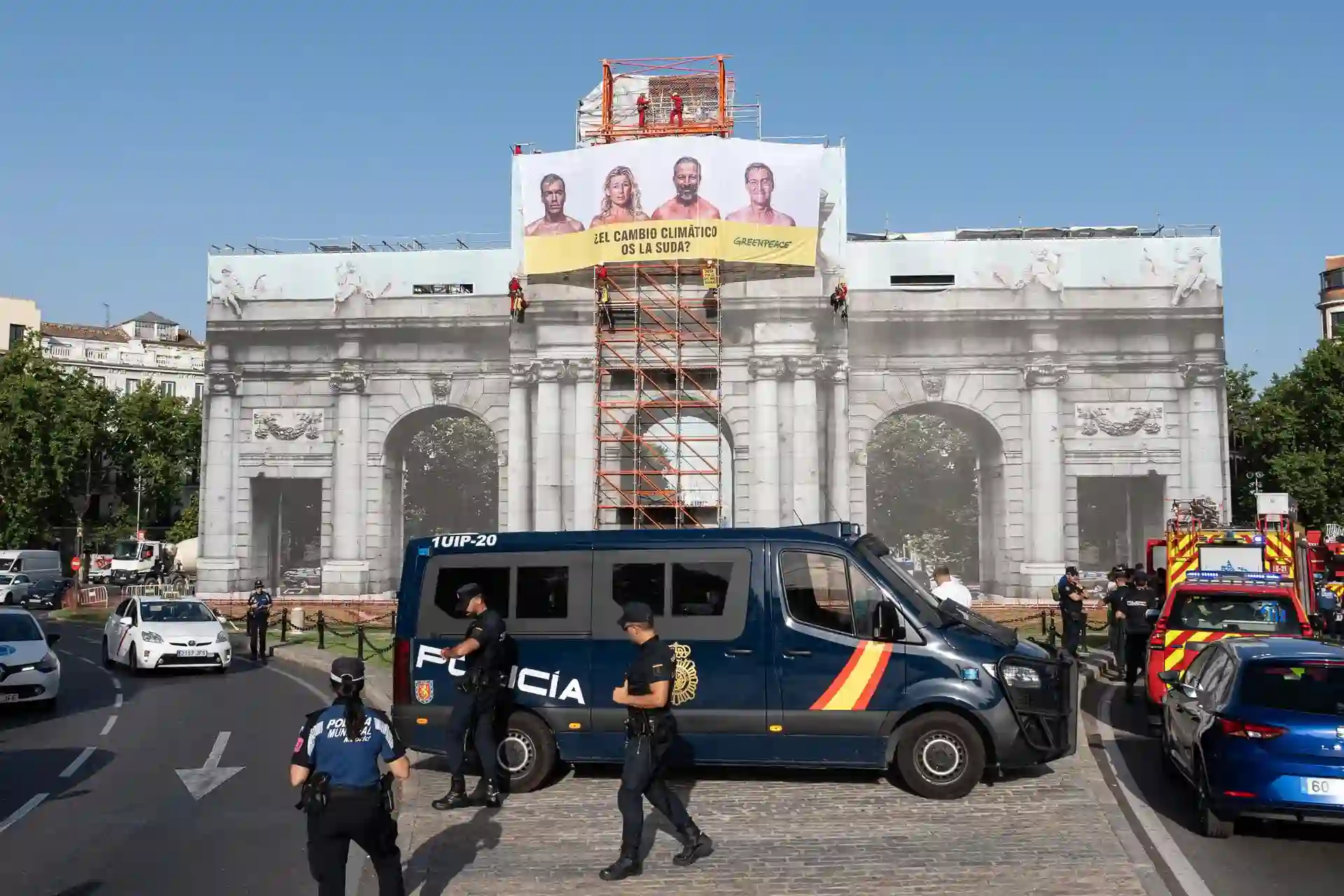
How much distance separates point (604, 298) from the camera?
35.8m

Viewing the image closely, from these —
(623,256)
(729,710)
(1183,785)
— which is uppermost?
(623,256)

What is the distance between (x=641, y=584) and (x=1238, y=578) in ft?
28.6

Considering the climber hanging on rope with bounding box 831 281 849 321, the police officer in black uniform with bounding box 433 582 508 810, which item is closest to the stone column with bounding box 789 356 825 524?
the climber hanging on rope with bounding box 831 281 849 321

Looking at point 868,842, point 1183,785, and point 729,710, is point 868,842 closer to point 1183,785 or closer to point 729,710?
Result: point 729,710

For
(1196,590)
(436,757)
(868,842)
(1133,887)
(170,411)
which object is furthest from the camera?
(170,411)

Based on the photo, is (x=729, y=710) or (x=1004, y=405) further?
(x=1004, y=405)

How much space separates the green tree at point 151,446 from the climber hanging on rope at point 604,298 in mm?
44017

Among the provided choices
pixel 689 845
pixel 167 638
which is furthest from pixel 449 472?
pixel 689 845

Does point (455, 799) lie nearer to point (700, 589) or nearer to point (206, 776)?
point (700, 589)

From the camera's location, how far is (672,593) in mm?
10906

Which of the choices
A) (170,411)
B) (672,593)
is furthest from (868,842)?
(170,411)

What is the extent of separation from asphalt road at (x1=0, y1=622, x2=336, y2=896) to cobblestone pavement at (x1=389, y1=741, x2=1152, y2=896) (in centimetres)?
114

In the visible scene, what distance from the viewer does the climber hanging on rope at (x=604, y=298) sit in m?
35.8

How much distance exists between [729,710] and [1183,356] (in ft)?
95.6
